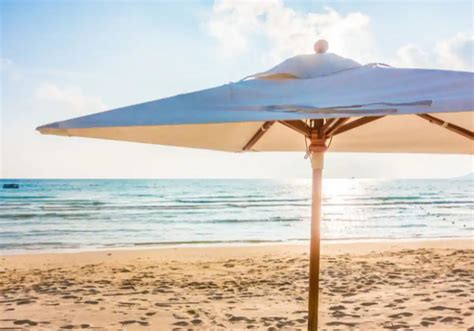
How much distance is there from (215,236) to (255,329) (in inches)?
439

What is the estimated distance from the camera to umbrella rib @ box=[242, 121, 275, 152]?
3162mm

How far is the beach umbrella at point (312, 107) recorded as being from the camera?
6.43 ft

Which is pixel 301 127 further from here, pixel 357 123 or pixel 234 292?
pixel 234 292

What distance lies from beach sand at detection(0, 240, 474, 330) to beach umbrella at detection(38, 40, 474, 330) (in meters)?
2.32

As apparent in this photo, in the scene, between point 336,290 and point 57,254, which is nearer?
A: point 336,290

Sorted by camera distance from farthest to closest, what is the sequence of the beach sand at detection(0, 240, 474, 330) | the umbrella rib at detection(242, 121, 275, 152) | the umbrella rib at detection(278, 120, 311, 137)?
the beach sand at detection(0, 240, 474, 330), the umbrella rib at detection(242, 121, 275, 152), the umbrella rib at detection(278, 120, 311, 137)

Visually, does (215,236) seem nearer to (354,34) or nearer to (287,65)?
(354,34)

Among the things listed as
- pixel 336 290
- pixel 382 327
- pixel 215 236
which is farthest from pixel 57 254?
pixel 382 327

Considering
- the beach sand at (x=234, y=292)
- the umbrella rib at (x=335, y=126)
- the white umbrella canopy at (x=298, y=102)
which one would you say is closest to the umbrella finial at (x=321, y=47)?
the white umbrella canopy at (x=298, y=102)

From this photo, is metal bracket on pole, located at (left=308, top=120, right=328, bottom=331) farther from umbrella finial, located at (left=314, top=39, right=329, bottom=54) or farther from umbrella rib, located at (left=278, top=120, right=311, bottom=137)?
umbrella finial, located at (left=314, top=39, right=329, bottom=54)

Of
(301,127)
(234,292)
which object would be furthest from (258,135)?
(234,292)

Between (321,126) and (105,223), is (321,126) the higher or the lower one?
the higher one

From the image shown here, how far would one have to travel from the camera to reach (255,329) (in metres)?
4.73

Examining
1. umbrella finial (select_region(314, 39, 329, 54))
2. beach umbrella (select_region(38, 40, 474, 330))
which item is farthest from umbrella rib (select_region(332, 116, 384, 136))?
umbrella finial (select_region(314, 39, 329, 54))
